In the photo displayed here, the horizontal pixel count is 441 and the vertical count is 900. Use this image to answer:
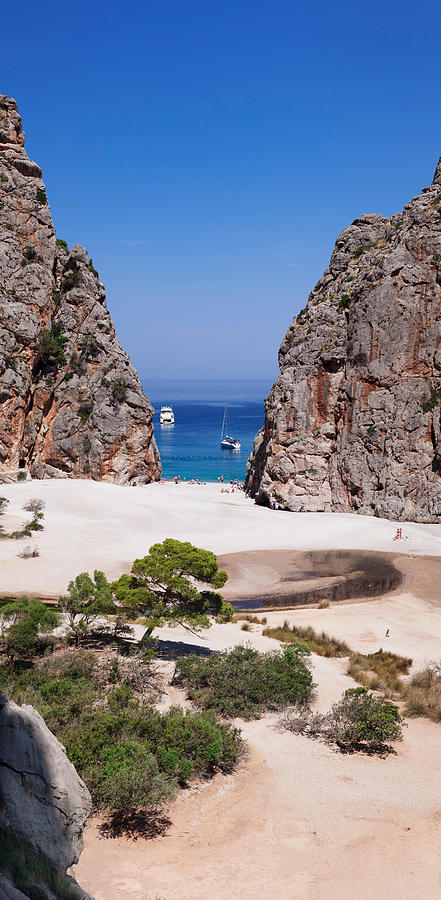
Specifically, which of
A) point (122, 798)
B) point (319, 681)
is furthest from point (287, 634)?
point (122, 798)

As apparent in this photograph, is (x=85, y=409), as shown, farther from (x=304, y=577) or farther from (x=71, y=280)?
(x=304, y=577)

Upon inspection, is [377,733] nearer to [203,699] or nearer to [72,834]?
[203,699]

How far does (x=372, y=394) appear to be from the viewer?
49.6 meters

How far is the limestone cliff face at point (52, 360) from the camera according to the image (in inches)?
1953

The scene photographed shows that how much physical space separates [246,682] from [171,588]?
369cm

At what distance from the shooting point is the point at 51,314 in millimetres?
53219

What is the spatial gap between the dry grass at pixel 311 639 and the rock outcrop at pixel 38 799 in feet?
44.4

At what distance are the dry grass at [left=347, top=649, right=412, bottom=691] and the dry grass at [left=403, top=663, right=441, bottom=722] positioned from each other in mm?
528

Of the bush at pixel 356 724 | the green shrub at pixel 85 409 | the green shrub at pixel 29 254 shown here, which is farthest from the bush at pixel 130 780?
the green shrub at pixel 29 254

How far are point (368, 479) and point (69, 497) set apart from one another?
25469mm

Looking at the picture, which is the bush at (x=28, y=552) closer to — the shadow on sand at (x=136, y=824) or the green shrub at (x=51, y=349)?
the shadow on sand at (x=136, y=824)

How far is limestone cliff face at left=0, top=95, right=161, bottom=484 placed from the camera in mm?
49594

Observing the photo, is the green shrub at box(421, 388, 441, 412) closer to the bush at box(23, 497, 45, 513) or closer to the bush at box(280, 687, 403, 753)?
the bush at box(23, 497, 45, 513)

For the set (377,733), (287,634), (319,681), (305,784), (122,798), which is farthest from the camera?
(287,634)
